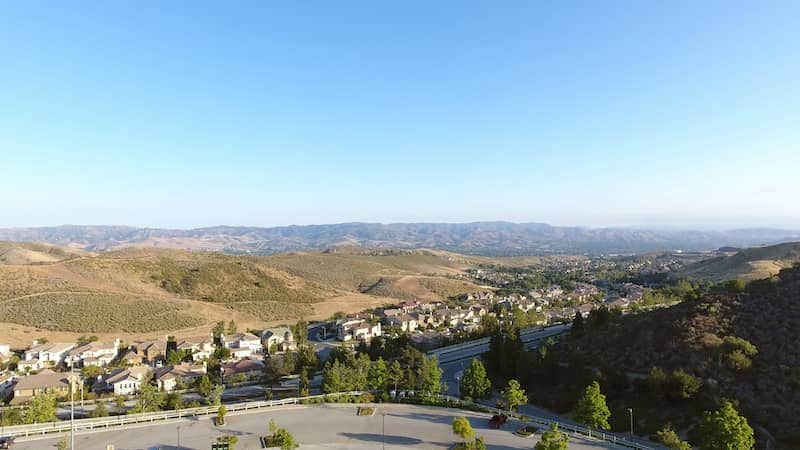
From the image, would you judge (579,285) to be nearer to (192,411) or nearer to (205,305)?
(205,305)

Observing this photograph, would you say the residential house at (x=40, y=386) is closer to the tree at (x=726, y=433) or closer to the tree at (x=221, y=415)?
the tree at (x=221, y=415)

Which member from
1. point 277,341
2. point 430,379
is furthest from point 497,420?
point 277,341

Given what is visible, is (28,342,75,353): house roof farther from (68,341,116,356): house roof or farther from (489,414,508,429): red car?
(489,414,508,429): red car

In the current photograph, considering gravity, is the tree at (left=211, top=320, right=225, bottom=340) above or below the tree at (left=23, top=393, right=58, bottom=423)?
below

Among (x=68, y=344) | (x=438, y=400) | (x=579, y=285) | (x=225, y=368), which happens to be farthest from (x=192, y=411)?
(x=579, y=285)

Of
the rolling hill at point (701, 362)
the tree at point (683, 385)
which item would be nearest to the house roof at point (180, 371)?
the rolling hill at point (701, 362)

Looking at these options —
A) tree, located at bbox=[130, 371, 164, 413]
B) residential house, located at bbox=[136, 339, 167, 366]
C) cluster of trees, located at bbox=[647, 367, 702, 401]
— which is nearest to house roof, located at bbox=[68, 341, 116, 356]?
residential house, located at bbox=[136, 339, 167, 366]
